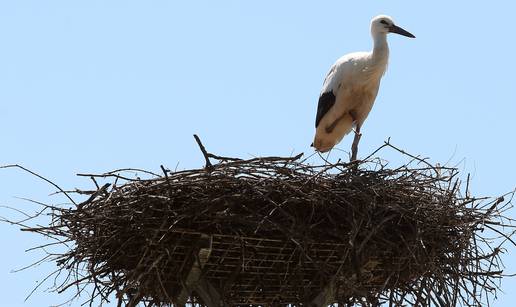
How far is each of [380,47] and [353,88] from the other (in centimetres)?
49

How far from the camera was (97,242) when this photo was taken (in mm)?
6785

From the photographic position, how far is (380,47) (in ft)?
33.0

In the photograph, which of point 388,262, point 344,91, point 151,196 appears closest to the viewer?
point 151,196

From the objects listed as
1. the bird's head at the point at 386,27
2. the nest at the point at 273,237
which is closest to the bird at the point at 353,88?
the bird's head at the point at 386,27

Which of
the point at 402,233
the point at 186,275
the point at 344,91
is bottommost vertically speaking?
the point at 186,275

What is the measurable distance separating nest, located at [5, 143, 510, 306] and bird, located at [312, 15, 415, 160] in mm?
2551

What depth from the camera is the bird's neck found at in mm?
9953

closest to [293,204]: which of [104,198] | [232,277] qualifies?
[232,277]

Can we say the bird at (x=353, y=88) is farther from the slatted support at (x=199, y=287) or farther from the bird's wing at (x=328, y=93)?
the slatted support at (x=199, y=287)

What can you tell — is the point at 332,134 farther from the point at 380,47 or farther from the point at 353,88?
the point at 380,47

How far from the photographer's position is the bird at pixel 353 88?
389 inches

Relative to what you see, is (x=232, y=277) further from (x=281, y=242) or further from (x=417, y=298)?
(x=417, y=298)

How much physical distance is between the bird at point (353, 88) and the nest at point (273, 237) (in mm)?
2551

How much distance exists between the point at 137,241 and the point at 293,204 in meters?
0.96
